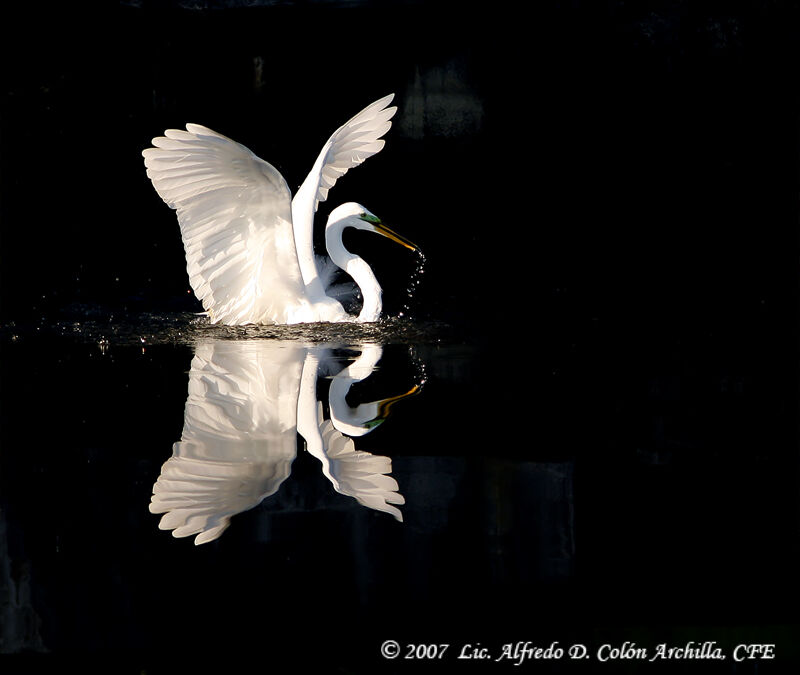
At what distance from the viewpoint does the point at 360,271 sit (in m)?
6.00

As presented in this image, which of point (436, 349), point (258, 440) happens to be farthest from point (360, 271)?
point (258, 440)

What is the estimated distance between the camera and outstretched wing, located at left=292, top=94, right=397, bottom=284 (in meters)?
5.32

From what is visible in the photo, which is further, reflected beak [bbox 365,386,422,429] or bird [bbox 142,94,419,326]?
bird [bbox 142,94,419,326]

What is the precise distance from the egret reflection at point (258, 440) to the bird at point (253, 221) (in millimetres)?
895

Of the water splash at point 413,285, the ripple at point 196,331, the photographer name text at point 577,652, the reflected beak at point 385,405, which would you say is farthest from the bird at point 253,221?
the photographer name text at point 577,652

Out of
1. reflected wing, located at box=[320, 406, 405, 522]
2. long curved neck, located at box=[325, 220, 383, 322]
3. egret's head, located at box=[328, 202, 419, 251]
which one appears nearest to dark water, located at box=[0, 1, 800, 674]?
reflected wing, located at box=[320, 406, 405, 522]

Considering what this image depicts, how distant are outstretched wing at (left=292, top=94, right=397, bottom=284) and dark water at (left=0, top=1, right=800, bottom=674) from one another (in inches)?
16.5

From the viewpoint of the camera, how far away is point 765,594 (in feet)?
7.11

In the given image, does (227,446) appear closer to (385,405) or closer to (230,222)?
(385,405)

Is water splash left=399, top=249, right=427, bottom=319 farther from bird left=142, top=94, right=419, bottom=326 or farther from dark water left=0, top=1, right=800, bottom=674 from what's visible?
bird left=142, top=94, right=419, bottom=326

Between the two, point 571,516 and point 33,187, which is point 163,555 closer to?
point 571,516

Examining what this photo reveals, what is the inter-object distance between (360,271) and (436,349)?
1.08m

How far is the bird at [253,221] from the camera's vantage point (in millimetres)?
5031

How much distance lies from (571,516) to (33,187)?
770cm
